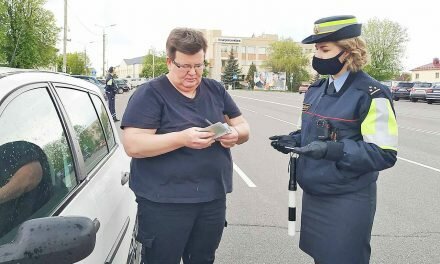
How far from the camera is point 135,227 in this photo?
117 inches

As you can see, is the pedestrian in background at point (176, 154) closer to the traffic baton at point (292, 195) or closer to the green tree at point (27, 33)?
the traffic baton at point (292, 195)


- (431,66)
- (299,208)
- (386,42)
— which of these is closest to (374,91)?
(299,208)

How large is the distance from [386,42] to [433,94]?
157 ft

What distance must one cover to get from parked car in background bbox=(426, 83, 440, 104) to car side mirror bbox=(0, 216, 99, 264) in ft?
119

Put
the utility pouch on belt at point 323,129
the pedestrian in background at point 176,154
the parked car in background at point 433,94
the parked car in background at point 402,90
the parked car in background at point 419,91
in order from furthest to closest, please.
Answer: the parked car in background at point 402,90 < the parked car in background at point 419,91 < the parked car in background at point 433,94 < the utility pouch on belt at point 323,129 < the pedestrian in background at point 176,154

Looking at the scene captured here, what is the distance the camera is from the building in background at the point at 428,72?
339ft

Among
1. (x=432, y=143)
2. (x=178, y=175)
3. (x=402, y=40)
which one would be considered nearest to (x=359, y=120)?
(x=178, y=175)

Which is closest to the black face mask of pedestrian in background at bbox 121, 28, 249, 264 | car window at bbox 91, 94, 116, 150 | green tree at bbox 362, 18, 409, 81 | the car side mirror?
pedestrian in background at bbox 121, 28, 249, 264

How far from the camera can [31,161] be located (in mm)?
1842

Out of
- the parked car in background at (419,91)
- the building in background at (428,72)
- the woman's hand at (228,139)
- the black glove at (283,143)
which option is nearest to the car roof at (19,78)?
the woman's hand at (228,139)

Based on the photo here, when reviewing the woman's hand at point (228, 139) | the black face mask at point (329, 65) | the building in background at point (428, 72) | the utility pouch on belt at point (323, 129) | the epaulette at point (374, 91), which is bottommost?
the woman's hand at point (228, 139)

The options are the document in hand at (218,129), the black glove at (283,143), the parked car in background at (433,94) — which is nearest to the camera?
the document in hand at (218,129)

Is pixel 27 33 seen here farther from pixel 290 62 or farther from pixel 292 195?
pixel 290 62

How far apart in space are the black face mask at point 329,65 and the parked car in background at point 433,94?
34.6 meters
